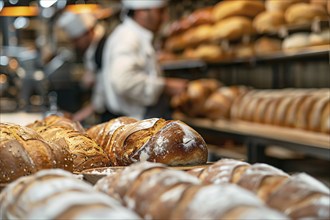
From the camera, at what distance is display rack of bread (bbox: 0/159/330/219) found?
787mm

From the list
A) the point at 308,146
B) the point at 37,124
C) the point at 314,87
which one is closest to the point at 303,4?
the point at 314,87

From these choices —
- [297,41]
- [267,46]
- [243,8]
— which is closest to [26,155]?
[297,41]

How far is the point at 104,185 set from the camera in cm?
104

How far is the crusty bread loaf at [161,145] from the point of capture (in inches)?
52.7

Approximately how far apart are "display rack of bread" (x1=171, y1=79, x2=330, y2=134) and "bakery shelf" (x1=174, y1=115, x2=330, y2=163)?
0.05 meters

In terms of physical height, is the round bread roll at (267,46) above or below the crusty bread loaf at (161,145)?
below

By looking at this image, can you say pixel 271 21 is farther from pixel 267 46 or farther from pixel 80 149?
pixel 80 149

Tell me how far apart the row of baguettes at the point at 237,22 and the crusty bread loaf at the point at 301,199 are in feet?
11.0

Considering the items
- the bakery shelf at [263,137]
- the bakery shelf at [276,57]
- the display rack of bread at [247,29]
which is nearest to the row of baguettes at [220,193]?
the bakery shelf at [263,137]

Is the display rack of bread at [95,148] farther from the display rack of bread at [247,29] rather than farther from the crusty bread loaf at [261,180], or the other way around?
the display rack of bread at [247,29]

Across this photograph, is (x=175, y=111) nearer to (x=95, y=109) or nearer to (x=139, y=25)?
(x=95, y=109)

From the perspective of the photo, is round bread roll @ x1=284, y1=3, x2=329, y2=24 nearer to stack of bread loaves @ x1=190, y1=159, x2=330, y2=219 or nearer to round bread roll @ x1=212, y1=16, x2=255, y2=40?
round bread roll @ x1=212, y1=16, x2=255, y2=40

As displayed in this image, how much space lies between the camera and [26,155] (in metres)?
1.25

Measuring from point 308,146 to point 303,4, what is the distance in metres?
1.33
